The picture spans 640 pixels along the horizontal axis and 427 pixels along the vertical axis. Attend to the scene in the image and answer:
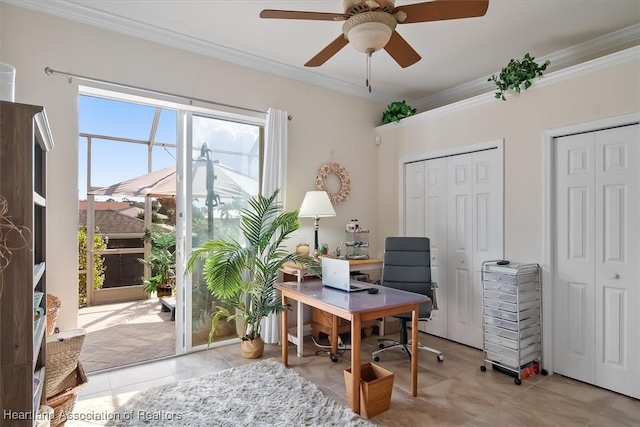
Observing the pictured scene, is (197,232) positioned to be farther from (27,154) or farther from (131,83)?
(27,154)

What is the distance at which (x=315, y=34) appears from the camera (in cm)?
312

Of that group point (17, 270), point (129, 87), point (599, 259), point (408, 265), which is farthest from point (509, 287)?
point (129, 87)

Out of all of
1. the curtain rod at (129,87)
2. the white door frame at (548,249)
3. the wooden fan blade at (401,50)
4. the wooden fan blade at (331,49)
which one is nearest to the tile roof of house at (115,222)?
the curtain rod at (129,87)

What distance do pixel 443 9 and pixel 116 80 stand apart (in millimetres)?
2601

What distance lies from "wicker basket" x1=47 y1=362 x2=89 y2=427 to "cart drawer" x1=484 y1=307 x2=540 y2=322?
310 cm

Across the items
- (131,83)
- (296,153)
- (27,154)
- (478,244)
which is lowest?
(478,244)

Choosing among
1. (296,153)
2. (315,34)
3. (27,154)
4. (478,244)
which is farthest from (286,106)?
(27,154)

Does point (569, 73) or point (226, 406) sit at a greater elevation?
point (569, 73)

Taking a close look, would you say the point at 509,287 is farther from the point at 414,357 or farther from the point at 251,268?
the point at 251,268

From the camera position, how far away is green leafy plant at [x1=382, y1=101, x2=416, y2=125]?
14.3 ft

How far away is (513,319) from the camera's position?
292 centimetres

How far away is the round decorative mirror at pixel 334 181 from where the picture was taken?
13.5 feet

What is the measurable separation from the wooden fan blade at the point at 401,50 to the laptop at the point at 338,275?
1.51 m

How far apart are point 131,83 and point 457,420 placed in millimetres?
3567
